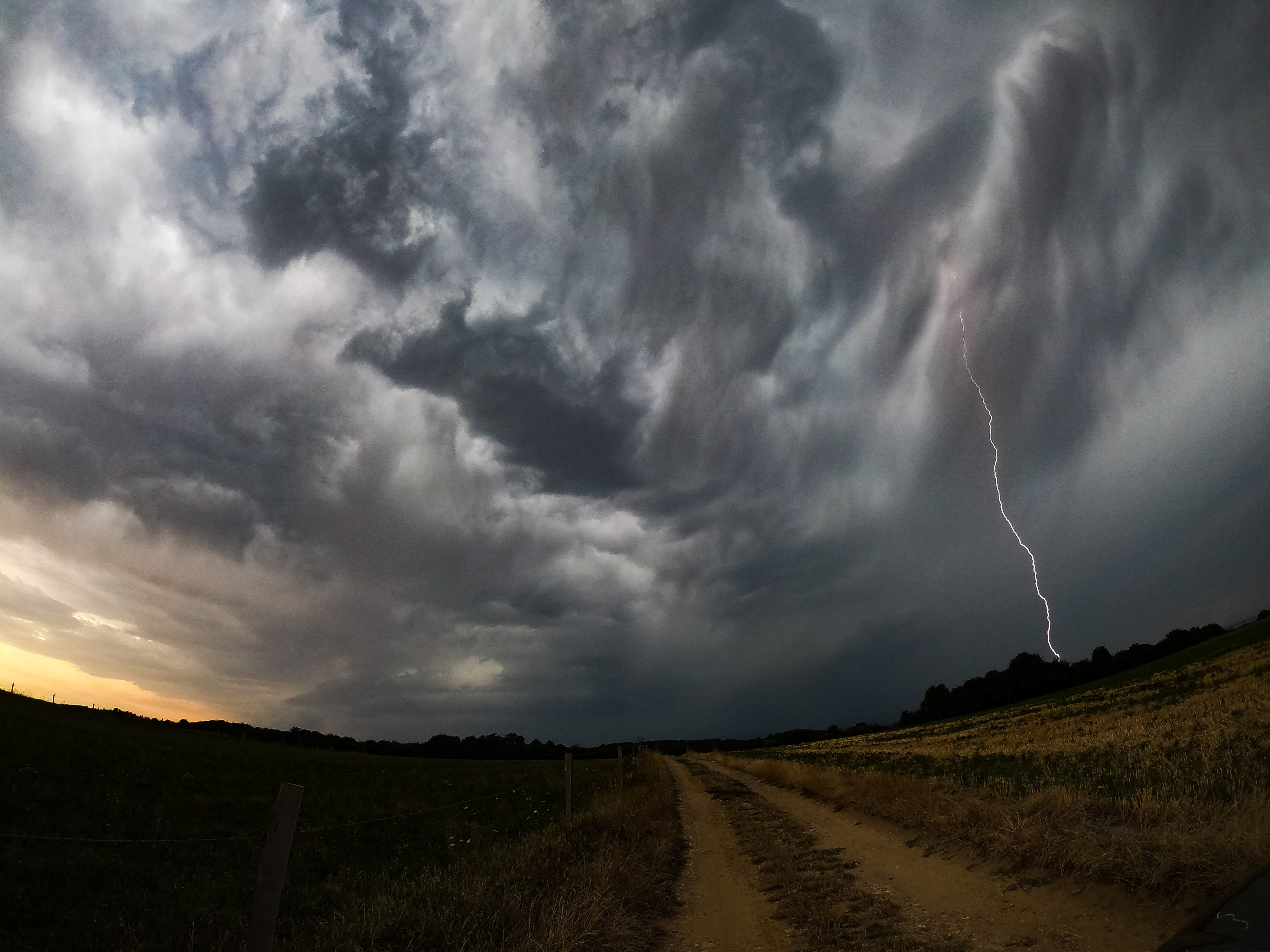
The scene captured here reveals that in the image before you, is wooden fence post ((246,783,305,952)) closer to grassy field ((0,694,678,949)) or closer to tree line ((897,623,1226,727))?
grassy field ((0,694,678,949))

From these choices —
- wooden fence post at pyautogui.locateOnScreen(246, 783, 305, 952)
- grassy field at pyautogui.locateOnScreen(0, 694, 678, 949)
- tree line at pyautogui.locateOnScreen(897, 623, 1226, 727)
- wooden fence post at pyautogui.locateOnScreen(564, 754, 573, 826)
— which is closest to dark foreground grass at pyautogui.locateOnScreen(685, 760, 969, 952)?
grassy field at pyautogui.locateOnScreen(0, 694, 678, 949)

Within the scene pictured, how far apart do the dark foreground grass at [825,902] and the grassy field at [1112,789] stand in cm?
212

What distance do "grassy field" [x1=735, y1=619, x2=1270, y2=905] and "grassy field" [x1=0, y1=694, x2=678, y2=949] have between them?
5.53m

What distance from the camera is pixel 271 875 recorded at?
18.7ft

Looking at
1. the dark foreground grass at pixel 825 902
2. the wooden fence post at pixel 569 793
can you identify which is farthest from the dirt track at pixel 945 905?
the wooden fence post at pixel 569 793

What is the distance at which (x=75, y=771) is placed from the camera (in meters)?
27.5

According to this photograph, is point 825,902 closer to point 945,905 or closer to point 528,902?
point 945,905

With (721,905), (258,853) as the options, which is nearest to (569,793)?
(721,905)

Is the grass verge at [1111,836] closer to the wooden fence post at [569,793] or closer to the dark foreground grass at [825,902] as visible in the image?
the dark foreground grass at [825,902]

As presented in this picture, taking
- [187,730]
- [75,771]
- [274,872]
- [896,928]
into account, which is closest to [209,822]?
[75,771]

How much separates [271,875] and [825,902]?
296 inches

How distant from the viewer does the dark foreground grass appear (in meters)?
7.54

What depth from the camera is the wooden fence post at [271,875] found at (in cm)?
558

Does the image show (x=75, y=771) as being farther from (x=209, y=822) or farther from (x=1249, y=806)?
(x=1249, y=806)
